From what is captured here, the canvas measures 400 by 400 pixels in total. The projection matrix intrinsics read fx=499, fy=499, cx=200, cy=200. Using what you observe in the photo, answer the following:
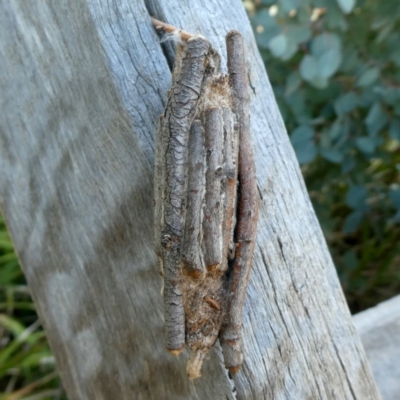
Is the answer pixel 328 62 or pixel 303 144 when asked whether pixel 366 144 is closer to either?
pixel 303 144

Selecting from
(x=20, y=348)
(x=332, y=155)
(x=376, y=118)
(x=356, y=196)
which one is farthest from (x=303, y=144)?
(x=20, y=348)

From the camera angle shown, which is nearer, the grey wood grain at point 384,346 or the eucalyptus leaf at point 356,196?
the grey wood grain at point 384,346

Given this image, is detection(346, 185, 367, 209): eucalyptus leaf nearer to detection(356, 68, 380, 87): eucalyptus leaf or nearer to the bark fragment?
detection(356, 68, 380, 87): eucalyptus leaf

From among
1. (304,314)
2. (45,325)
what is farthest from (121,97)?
(45,325)

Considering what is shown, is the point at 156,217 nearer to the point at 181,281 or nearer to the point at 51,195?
the point at 181,281

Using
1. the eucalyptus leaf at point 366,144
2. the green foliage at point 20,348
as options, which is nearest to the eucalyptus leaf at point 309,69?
the eucalyptus leaf at point 366,144

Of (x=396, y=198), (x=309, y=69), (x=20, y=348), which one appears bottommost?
(x=20, y=348)

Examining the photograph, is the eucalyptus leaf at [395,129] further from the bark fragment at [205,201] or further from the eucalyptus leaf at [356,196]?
the bark fragment at [205,201]
